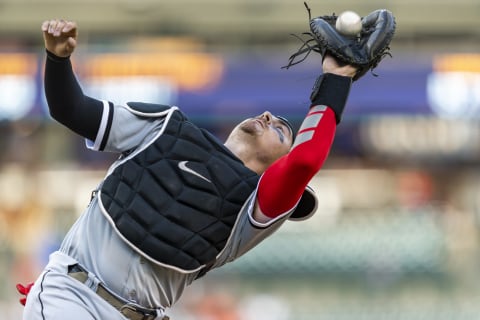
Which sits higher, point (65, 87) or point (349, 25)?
point (349, 25)

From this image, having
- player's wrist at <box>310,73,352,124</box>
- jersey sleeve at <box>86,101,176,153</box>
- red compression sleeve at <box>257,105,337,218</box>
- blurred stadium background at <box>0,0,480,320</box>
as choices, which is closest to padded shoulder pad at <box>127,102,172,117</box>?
jersey sleeve at <box>86,101,176,153</box>

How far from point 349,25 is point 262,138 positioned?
82 cm

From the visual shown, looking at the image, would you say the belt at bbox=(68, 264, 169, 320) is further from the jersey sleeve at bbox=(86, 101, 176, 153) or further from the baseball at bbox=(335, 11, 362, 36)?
the baseball at bbox=(335, 11, 362, 36)

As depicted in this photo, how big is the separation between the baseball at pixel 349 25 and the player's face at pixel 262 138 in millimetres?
761

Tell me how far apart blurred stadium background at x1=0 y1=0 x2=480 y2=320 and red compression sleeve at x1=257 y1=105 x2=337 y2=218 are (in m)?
7.49

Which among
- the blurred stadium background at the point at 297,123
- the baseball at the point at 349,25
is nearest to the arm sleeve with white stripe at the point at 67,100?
the baseball at the point at 349,25

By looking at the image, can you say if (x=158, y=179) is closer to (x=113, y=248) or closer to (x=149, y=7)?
(x=113, y=248)

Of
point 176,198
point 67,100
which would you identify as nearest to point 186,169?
point 176,198

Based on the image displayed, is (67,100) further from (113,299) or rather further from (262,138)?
(262,138)

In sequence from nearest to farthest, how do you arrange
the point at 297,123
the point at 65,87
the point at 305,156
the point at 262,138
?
the point at 305,156, the point at 65,87, the point at 262,138, the point at 297,123

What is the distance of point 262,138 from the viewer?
14.4 ft

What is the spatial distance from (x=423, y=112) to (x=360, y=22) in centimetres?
1005

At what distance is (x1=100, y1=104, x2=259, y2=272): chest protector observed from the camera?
13.1 feet

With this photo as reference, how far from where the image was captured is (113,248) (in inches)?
158
